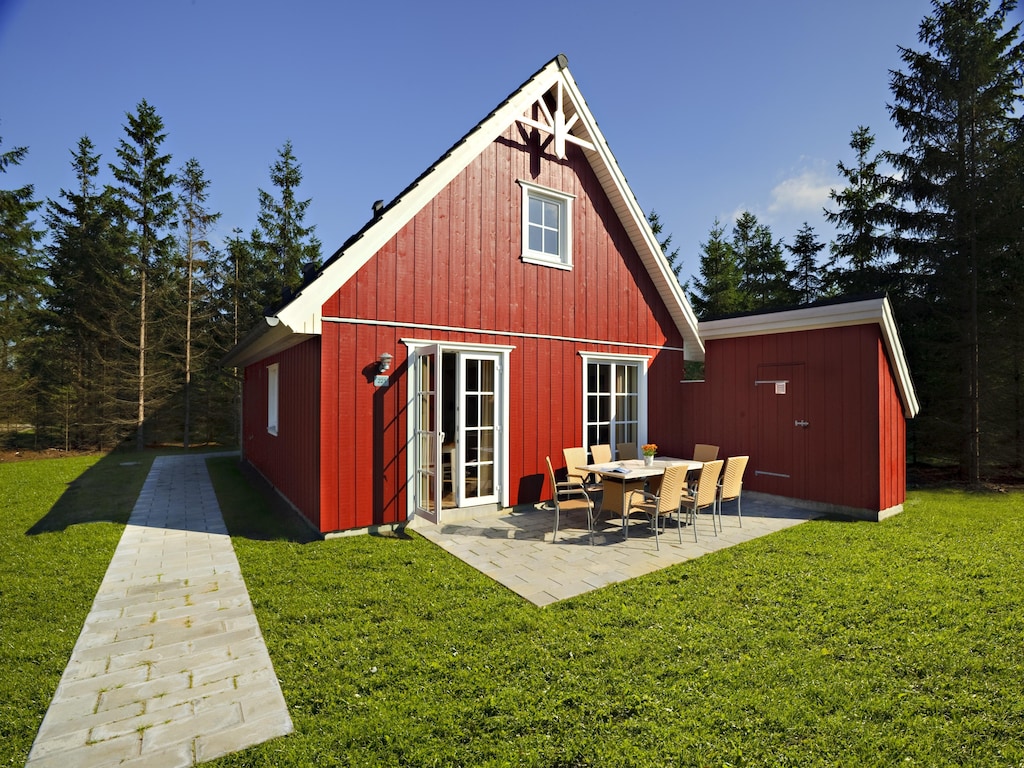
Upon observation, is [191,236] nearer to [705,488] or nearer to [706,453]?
[706,453]

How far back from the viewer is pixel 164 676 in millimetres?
3035

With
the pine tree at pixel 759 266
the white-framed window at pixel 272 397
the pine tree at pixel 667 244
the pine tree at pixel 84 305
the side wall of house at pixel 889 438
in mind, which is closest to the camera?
the side wall of house at pixel 889 438

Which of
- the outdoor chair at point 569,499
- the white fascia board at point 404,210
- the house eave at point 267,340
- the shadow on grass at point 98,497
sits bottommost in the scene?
the shadow on grass at point 98,497

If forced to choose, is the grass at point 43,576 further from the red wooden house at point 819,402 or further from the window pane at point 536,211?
the red wooden house at point 819,402

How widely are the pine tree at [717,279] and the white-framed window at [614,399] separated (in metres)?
14.9

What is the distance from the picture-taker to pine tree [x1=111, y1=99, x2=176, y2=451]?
17.6 m

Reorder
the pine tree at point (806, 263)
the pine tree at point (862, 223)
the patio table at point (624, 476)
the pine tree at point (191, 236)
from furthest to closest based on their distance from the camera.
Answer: the pine tree at point (806, 263) < the pine tree at point (191, 236) < the pine tree at point (862, 223) < the patio table at point (624, 476)

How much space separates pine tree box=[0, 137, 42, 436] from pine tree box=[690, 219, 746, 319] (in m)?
26.0

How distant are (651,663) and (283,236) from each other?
24.0 meters

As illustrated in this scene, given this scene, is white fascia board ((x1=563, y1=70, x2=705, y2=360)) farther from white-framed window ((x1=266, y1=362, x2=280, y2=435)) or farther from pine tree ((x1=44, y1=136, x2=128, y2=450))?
pine tree ((x1=44, y1=136, x2=128, y2=450))

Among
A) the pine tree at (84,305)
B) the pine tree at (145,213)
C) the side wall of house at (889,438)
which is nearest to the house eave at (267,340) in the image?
the side wall of house at (889,438)

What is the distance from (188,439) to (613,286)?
17888 mm

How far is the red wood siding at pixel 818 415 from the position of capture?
7.16 meters

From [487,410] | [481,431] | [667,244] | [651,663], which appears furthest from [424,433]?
[667,244]
